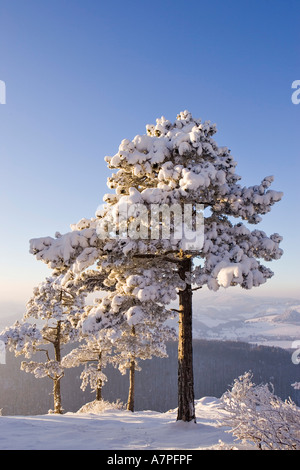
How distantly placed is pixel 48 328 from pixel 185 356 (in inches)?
507

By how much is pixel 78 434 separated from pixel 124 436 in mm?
1317

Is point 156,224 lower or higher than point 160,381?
higher

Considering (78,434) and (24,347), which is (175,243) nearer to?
(78,434)

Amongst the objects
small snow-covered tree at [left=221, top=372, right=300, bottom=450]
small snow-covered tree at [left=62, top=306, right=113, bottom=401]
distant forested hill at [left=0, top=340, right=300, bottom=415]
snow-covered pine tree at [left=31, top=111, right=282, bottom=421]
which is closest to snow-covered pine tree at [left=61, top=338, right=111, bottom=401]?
small snow-covered tree at [left=62, top=306, right=113, bottom=401]

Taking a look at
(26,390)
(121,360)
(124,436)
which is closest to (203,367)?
(26,390)

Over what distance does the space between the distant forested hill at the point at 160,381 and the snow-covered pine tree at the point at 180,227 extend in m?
141

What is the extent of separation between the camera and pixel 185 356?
10.4 m

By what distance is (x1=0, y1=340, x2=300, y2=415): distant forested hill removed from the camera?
14600 cm

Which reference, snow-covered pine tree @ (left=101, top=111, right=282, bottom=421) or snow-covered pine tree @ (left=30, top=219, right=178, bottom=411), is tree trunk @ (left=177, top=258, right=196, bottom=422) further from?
snow-covered pine tree @ (left=30, top=219, right=178, bottom=411)

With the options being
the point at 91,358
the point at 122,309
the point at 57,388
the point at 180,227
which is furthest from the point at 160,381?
the point at 180,227

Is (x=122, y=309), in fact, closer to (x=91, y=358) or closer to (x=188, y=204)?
(x=188, y=204)

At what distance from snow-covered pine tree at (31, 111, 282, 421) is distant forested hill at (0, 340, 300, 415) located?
141 m

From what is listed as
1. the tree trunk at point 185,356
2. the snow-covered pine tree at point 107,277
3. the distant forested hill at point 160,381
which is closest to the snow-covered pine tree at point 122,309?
the snow-covered pine tree at point 107,277

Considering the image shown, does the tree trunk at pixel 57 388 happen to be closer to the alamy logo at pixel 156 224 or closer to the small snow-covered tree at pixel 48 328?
the small snow-covered tree at pixel 48 328
